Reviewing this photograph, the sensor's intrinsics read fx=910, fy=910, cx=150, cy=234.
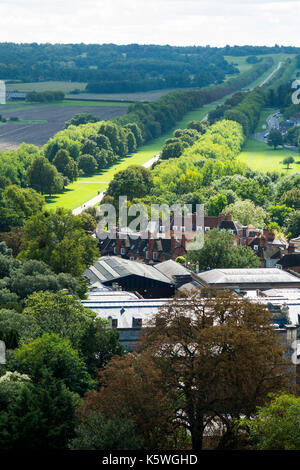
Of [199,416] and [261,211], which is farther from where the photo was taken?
[261,211]

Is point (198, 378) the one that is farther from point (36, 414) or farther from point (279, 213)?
point (279, 213)

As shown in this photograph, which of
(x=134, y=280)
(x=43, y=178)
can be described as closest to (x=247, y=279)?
(x=134, y=280)

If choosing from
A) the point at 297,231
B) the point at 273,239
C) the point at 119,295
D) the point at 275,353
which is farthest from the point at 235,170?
the point at 275,353

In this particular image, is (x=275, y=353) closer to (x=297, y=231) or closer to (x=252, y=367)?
(x=252, y=367)

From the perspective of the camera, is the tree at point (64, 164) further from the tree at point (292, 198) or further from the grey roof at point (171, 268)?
the grey roof at point (171, 268)

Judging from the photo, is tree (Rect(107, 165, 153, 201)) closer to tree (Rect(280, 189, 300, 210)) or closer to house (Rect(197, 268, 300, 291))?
tree (Rect(280, 189, 300, 210))
